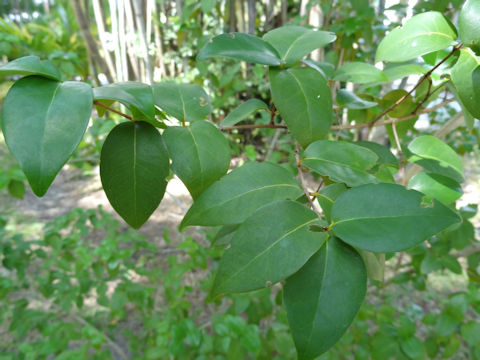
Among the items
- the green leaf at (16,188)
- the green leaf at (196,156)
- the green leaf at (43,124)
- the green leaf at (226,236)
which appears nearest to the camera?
the green leaf at (43,124)

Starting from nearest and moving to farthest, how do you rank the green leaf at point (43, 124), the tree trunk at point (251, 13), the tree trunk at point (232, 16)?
1. the green leaf at point (43, 124)
2. the tree trunk at point (251, 13)
3. the tree trunk at point (232, 16)

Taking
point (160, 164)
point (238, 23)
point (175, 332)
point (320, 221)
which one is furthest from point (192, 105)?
point (238, 23)

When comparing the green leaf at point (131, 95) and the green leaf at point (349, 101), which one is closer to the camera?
the green leaf at point (131, 95)

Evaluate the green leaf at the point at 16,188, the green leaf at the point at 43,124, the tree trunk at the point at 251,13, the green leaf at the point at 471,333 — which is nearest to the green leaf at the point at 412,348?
the green leaf at the point at 471,333

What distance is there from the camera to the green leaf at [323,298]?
238 millimetres

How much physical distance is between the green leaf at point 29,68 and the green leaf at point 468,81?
38 centimetres

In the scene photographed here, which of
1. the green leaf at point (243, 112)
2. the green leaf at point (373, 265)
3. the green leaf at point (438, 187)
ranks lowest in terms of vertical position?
the green leaf at point (373, 265)

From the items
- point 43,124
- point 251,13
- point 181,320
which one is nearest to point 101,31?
point 251,13

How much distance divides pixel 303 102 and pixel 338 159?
0.25 ft

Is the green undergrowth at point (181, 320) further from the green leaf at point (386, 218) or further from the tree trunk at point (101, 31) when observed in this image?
the tree trunk at point (101, 31)

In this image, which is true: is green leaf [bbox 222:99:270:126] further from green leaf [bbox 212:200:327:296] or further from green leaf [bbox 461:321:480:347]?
green leaf [bbox 461:321:480:347]

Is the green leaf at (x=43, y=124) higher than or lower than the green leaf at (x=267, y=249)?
higher

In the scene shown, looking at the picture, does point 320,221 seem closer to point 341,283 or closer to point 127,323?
point 341,283

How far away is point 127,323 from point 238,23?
5.97 feet
